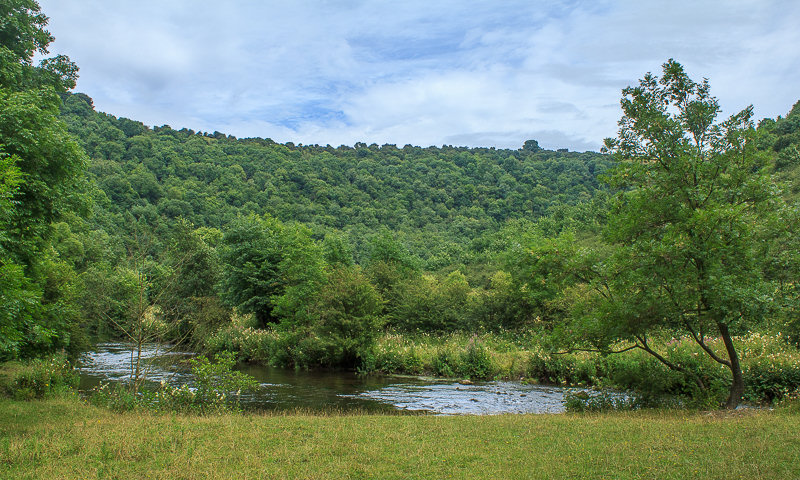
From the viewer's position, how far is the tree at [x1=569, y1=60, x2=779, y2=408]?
11008 mm

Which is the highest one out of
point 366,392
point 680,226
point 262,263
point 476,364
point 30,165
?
point 30,165

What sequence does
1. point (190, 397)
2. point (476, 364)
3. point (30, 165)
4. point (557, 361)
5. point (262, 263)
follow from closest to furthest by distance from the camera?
point (30, 165), point (190, 397), point (557, 361), point (476, 364), point (262, 263)

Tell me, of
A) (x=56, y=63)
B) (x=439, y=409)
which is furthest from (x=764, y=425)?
(x=56, y=63)

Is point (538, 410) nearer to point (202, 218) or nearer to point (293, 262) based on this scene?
point (293, 262)

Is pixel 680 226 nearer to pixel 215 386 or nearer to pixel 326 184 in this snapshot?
pixel 215 386

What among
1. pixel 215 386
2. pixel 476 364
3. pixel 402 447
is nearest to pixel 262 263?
pixel 476 364

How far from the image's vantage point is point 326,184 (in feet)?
336

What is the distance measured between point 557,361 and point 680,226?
11.6 metres

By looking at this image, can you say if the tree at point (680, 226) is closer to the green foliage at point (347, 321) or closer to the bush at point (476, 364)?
the bush at point (476, 364)

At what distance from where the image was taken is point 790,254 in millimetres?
11266

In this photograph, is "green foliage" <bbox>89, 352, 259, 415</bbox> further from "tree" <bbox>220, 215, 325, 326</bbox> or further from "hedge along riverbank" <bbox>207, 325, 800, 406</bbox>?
"tree" <bbox>220, 215, 325, 326</bbox>

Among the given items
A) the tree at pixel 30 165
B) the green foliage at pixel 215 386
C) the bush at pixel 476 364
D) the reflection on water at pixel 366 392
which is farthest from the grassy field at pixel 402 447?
the bush at pixel 476 364

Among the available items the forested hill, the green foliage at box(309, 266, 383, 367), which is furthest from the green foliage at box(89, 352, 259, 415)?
the forested hill

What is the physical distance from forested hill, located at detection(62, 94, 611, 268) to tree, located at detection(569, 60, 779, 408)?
187 feet
